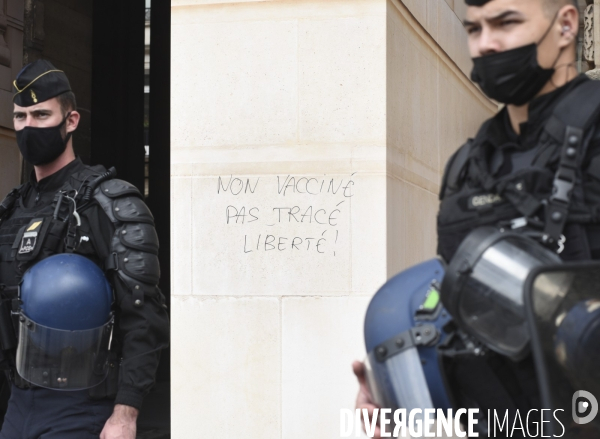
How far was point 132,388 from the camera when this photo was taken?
11.9 ft

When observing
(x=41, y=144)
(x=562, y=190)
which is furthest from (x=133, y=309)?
(x=562, y=190)

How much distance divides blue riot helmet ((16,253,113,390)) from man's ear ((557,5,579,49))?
208 cm

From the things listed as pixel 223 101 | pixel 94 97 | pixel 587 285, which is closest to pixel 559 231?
pixel 587 285

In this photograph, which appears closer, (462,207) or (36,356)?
(462,207)

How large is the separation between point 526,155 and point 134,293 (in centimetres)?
194

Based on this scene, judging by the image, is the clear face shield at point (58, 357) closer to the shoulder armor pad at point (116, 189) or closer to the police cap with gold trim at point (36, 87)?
the shoulder armor pad at point (116, 189)

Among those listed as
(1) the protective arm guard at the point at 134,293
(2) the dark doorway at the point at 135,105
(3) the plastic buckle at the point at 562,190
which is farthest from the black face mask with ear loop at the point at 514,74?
(2) the dark doorway at the point at 135,105

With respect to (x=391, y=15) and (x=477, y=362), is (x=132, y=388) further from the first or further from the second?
(x=391, y=15)

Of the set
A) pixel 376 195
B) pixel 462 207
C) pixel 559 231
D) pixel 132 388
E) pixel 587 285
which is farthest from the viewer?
pixel 376 195

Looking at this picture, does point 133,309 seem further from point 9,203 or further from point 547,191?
point 547,191

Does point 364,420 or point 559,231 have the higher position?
point 559,231

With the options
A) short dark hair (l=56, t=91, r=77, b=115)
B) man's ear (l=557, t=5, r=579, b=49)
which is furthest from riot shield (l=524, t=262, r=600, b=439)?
short dark hair (l=56, t=91, r=77, b=115)

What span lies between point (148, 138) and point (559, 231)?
907 centimetres

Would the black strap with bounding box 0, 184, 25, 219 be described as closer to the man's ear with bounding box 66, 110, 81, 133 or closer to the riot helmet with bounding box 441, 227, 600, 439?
the man's ear with bounding box 66, 110, 81, 133
